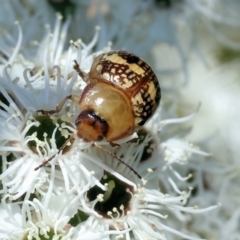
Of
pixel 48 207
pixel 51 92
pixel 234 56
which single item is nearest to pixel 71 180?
pixel 48 207

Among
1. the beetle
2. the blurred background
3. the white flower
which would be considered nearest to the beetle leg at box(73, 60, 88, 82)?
the beetle

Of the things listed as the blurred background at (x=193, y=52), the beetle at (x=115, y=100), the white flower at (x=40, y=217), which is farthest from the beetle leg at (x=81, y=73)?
the blurred background at (x=193, y=52)

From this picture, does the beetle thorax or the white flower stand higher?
the beetle thorax

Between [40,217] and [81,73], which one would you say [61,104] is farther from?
[40,217]

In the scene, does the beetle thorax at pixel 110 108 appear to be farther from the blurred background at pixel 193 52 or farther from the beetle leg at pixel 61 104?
the blurred background at pixel 193 52

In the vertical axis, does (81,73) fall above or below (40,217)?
above

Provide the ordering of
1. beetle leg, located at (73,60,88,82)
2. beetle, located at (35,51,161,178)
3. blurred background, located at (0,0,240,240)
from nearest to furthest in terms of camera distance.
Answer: beetle, located at (35,51,161,178), beetle leg, located at (73,60,88,82), blurred background, located at (0,0,240,240)

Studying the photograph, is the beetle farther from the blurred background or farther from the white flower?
the blurred background

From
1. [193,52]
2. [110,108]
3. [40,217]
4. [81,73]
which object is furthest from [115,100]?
[193,52]

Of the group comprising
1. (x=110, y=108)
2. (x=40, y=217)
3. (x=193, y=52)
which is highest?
(x=110, y=108)
